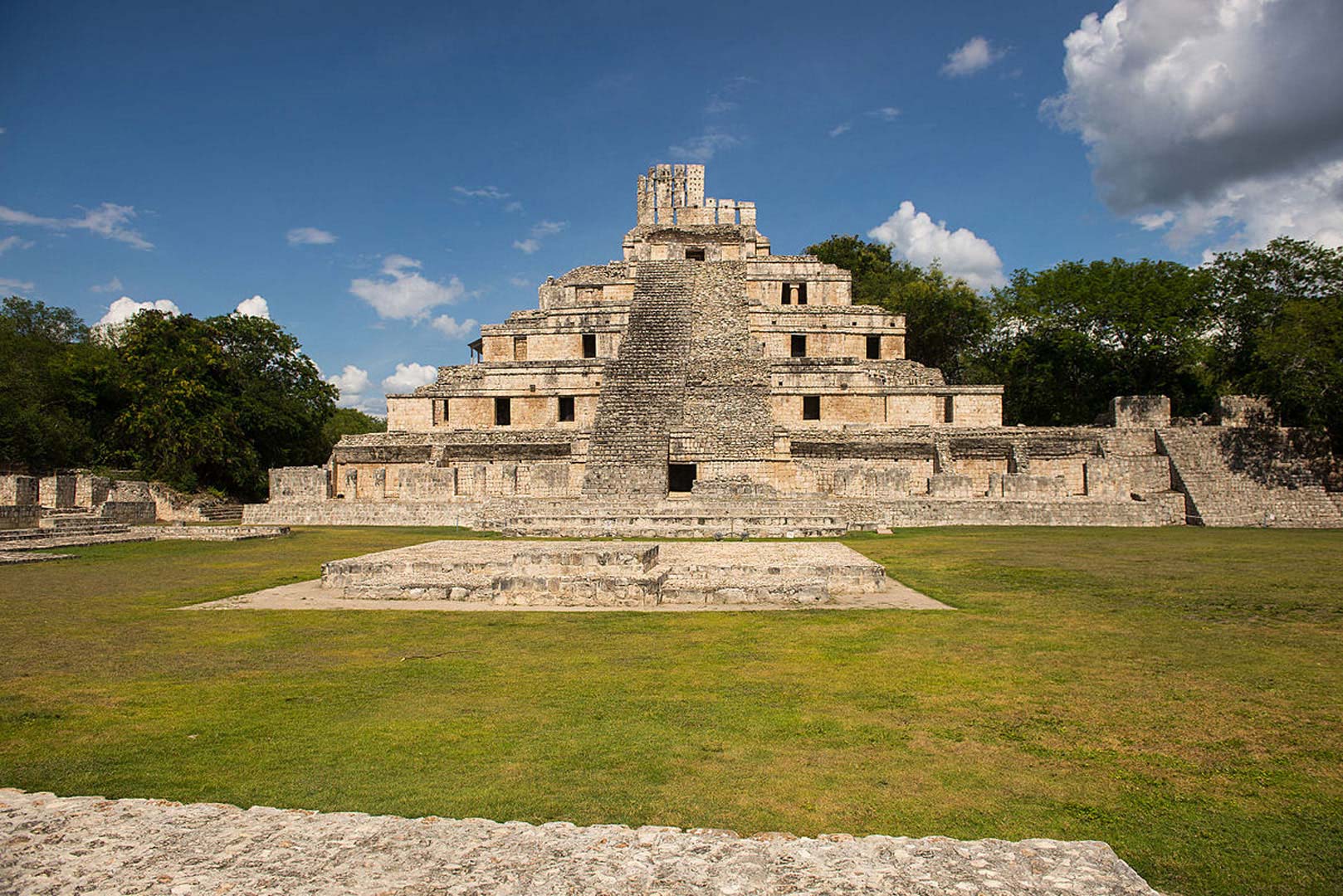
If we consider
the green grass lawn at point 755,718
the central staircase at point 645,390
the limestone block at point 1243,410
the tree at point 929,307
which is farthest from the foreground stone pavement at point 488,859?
the tree at point 929,307

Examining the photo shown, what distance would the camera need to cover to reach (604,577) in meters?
10.2

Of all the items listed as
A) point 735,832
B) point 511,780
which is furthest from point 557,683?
point 735,832

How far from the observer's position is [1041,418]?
1499 inches

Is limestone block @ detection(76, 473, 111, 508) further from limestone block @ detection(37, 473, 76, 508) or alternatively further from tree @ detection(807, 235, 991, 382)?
tree @ detection(807, 235, 991, 382)

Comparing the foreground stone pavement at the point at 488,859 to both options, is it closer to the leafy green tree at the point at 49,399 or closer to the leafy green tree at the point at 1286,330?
the leafy green tree at the point at 1286,330

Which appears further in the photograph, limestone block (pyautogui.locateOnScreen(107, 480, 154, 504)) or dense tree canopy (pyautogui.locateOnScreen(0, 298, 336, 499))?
dense tree canopy (pyautogui.locateOnScreen(0, 298, 336, 499))

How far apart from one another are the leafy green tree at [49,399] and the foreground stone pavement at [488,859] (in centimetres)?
3184

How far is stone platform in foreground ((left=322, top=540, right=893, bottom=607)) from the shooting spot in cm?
1008

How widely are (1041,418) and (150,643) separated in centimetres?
3830

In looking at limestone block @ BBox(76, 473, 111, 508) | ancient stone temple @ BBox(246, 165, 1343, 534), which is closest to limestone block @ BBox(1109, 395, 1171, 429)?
ancient stone temple @ BBox(246, 165, 1343, 534)

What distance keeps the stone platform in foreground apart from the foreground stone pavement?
648 cm

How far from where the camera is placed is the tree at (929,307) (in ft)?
148

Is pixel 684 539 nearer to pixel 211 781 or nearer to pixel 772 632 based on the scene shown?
pixel 772 632

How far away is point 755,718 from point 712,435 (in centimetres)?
1912
